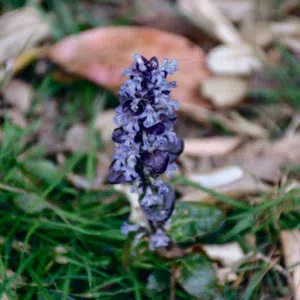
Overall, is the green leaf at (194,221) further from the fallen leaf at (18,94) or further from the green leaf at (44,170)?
the fallen leaf at (18,94)

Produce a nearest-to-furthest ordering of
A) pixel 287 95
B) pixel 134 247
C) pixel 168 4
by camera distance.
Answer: pixel 134 247 < pixel 287 95 < pixel 168 4

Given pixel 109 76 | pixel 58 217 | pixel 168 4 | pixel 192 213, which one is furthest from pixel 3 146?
pixel 168 4

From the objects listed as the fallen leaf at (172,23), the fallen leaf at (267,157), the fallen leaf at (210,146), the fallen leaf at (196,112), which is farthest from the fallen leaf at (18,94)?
the fallen leaf at (267,157)

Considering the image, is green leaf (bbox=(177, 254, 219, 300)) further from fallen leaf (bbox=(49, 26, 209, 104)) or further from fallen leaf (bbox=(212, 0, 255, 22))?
fallen leaf (bbox=(212, 0, 255, 22))

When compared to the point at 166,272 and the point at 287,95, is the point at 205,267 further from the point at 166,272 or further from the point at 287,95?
the point at 287,95

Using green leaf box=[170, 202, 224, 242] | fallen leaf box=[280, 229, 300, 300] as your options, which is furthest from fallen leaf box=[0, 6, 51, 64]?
fallen leaf box=[280, 229, 300, 300]

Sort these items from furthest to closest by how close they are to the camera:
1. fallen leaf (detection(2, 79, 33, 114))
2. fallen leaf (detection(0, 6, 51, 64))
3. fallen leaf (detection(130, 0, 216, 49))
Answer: fallen leaf (detection(130, 0, 216, 49))
fallen leaf (detection(0, 6, 51, 64))
fallen leaf (detection(2, 79, 33, 114))
